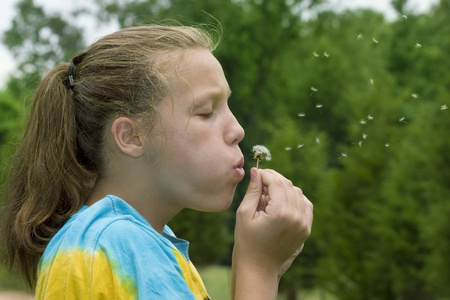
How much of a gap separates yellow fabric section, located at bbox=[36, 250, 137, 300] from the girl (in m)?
0.09

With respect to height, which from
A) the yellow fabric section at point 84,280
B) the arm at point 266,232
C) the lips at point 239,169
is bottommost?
the yellow fabric section at point 84,280

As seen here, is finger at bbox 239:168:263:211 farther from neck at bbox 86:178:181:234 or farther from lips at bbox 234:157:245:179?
neck at bbox 86:178:181:234

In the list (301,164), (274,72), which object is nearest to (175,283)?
(301,164)

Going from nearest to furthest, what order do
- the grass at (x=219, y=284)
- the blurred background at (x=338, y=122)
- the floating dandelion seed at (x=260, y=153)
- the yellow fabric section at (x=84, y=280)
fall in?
the yellow fabric section at (x=84, y=280)
the floating dandelion seed at (x=260, y=153)
the blurred background at (x=338, y=122)
the grass at (x=219, y=284)

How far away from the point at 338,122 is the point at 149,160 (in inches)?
1245

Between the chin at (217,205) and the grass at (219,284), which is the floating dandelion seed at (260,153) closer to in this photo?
the chin at (217,205)

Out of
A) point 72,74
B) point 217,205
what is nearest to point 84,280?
point 217,205

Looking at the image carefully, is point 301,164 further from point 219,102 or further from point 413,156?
point 219,102

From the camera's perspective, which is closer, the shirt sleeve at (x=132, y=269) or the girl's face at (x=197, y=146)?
the shirt sleeve at (x=132, y=269)

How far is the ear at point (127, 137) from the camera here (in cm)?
191

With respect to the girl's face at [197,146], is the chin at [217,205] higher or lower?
lower

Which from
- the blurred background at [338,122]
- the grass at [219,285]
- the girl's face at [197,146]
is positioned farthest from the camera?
the grass at [219,285]

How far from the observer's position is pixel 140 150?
1.91 metres

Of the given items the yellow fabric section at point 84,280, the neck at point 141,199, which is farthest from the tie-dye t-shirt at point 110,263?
the neck at point 141,199
